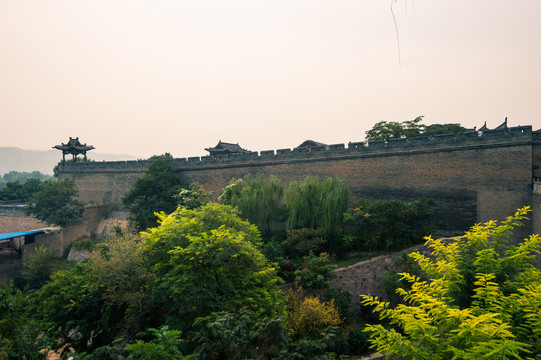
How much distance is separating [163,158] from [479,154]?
63.0 ft

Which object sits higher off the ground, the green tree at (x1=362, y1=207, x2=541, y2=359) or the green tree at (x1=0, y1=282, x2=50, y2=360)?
the green tree at (x1=362, y1=207, x2=541, y2=359)

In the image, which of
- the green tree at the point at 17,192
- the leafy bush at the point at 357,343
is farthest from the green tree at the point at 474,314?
the green tree at the point at 17,192

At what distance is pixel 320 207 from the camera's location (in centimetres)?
1487

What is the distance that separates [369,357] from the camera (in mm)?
9117

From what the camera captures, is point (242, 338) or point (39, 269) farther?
point (39, 269)

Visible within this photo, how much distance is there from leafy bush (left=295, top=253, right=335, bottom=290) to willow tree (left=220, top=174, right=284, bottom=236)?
3914 mm

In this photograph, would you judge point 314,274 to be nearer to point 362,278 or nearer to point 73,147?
point 362,278

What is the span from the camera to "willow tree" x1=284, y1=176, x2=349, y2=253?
47.6 ft

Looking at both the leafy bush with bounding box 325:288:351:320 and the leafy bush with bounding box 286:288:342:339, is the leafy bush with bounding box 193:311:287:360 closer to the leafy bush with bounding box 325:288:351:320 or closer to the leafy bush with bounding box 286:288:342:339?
the leafy bush with bounding box 286:288:342:339

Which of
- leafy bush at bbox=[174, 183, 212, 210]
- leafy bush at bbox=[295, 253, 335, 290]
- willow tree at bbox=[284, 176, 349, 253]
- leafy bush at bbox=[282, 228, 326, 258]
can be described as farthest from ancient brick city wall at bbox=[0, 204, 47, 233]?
leafy bush at bbox=[295, 253, 335, 290]

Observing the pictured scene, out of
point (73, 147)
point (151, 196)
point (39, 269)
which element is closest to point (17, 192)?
point (73, 147)

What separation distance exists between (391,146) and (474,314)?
12.8m

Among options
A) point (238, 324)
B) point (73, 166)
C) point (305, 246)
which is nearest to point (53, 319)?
point (238, 324)

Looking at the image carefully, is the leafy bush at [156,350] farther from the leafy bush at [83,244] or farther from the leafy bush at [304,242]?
the leafy bush at [83,244]
